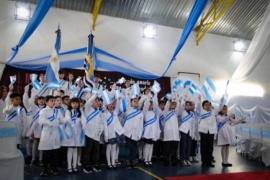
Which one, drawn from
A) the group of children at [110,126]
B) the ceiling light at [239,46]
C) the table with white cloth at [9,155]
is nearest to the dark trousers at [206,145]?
the group of children at [110,126]

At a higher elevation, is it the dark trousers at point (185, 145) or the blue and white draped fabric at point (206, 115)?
the blue and white draped fabric at point (206, 115)

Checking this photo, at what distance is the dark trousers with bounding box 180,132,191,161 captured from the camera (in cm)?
464

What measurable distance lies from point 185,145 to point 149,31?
4.85m

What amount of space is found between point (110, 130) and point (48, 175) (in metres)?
1.16

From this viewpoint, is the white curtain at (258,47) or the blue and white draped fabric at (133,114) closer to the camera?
the white curtain at (258,47)

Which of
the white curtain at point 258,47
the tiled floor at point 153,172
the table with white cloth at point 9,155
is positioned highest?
the white curtain at point 258,47

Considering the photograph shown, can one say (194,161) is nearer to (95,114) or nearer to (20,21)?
(95,114)

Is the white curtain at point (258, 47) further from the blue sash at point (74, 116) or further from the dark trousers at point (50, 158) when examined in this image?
the dark trousers at point (50, 158)

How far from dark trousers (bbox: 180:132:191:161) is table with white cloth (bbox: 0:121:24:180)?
2.87 m

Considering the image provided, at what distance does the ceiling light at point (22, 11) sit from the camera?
6.94 meters

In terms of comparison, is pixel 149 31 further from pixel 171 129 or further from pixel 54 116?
pixel 54 116

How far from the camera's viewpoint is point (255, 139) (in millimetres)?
5176

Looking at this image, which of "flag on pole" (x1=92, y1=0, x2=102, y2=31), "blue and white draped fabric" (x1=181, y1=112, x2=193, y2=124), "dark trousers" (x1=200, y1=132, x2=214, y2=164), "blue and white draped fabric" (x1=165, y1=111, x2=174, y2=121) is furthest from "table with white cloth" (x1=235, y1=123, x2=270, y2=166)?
"flag on pole" (x1=92, y1=0, x2=102, y2=31)

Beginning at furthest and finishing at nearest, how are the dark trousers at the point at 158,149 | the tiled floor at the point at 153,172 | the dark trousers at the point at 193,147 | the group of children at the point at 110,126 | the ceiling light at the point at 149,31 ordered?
the ceiling light at the point at 149,31 → the dark trousers at the point at 158,149 → the dark trousers at the point at 193,147 → the group of children at the point at 110,126 → the tiled floor at the point at 153,172
